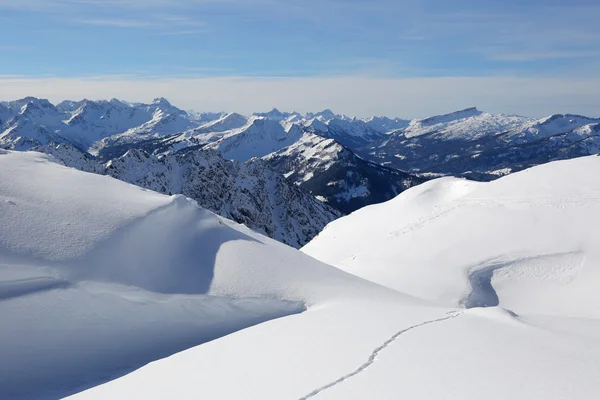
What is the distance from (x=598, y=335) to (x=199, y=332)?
13650 mm

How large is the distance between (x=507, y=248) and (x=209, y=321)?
2372cm

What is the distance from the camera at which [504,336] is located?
43.8ft

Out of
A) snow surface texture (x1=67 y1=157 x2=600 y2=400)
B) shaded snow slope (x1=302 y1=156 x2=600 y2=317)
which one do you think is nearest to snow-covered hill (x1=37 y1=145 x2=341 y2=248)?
shaded snow slope (x1=302 y1=156 x2=600 y2=317)

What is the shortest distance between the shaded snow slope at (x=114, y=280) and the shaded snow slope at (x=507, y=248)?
10253 mm

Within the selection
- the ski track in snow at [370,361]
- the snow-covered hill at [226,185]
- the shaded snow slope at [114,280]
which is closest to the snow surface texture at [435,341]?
the ski track in snow at [370,361]

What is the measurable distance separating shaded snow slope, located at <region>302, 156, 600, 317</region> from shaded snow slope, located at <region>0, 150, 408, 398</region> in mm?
10253

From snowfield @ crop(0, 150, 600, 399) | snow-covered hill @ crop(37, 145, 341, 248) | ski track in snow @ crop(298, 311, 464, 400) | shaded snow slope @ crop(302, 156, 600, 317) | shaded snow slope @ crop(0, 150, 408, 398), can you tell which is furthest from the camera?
snow-covered hill @ crop(37, 145, 341, 248)

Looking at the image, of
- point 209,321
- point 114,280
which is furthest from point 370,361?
point 114,280

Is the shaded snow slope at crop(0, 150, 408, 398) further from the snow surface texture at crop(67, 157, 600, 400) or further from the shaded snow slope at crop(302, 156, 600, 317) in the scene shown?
the shaded snow slope at crop(302, 156, 600, 317)

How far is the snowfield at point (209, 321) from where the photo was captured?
34.0 feet

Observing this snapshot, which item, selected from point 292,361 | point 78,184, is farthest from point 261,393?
point 78,184

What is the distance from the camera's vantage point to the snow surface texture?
984cm

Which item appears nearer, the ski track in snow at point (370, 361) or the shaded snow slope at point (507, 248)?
the ski track in snow at point (370, 361)

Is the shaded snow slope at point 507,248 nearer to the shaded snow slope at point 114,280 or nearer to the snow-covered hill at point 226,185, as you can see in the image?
the shaded snow slope at point 114,280
